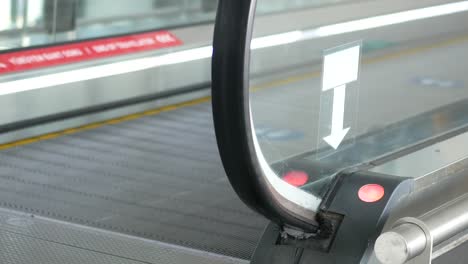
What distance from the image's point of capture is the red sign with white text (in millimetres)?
7141

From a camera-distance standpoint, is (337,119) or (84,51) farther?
(84,51)

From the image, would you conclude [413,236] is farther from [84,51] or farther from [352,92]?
[84,51]

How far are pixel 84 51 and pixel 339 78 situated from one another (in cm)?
400

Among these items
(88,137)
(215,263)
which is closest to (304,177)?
(215,263)

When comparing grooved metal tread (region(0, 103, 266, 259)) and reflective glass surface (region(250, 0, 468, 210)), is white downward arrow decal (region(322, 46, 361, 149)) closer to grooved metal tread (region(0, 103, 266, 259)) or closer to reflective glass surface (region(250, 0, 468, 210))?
reflective glass surface (region(250, 0, 468, 210))

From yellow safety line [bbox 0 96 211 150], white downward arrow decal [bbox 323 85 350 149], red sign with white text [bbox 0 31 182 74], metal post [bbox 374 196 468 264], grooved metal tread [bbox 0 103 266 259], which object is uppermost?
white downward arrow decal [bbox 323 85 350 149]

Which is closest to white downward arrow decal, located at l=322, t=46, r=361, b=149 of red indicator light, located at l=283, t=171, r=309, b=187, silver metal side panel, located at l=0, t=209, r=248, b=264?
red indicator light, located at l=283, t=171, r=309, b=187

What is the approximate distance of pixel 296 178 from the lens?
154 inches

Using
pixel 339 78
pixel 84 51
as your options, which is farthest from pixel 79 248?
pixel 84 51

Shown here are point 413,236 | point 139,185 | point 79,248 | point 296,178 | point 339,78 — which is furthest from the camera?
point 139,185

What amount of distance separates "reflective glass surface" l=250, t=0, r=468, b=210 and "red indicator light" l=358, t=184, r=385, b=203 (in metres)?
0.16

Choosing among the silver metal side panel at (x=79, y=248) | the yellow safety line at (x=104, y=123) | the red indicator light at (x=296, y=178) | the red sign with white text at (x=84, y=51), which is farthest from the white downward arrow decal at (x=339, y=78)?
the red sign with white text at (x=84, y=51)

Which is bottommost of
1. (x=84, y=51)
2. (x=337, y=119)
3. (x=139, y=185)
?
(x=139, y=185)

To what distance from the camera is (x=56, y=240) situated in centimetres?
475
